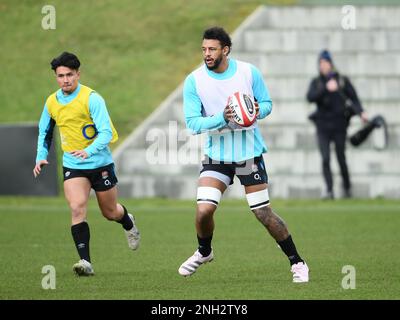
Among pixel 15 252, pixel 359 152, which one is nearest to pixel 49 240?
pixel 15 252

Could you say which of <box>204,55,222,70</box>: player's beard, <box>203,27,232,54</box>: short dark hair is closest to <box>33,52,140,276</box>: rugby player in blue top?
<box>204,55,222,70</box>: player's beard

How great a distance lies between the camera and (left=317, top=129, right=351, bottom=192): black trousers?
2319 cm

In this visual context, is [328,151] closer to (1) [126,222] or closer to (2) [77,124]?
(1) [126,222]

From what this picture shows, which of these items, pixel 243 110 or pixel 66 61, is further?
pixel 66 61

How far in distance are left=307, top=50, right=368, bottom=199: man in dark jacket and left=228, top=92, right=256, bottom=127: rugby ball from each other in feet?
38.8

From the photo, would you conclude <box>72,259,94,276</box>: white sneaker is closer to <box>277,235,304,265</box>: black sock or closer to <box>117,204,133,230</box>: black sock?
<box>117,204,133,230</box>: black sock

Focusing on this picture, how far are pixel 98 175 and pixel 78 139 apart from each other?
0.44m

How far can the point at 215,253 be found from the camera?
14.9 m

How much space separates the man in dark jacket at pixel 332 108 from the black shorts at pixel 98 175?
10.6 metres

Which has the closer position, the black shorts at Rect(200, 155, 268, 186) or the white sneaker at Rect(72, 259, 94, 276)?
the black shorts at Rect(200, 155, 268, 186)

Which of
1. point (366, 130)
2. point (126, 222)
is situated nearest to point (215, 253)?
point (126, 222)

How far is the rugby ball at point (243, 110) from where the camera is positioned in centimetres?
1151
